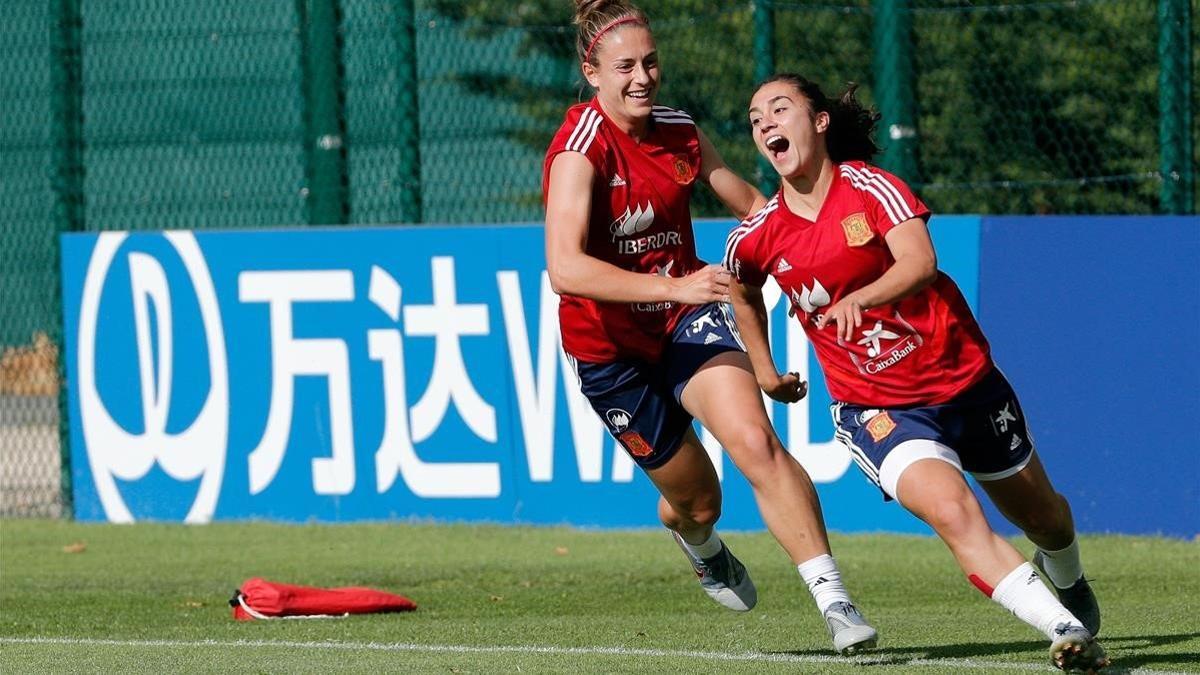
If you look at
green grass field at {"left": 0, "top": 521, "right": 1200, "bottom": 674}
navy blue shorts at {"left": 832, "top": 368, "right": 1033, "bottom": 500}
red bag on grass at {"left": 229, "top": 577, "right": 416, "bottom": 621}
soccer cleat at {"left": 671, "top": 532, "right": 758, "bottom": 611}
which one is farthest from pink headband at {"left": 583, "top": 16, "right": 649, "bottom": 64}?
red bag on grass at {"left": 229, "top": 577, "right": 416, "bottom": 621}

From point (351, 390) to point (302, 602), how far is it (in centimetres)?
340

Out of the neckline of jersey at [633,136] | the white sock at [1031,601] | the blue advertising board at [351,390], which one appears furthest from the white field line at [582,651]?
the blue advertising board at [351,390]

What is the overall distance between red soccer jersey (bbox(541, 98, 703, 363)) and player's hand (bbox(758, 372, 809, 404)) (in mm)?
641

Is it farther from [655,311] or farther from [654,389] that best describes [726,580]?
[655,311]

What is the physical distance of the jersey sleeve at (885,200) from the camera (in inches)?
236

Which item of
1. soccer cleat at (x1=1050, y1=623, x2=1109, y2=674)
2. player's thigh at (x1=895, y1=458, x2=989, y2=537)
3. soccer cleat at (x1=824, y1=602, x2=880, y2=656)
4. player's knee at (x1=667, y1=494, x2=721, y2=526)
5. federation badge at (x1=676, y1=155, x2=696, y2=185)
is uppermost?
federation badge at (x1=676, y1=155, x2=696, y2=185)

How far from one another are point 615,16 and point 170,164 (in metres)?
6.62

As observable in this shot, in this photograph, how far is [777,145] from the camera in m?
6.28

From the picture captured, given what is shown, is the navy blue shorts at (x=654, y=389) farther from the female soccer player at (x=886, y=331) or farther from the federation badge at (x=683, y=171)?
the female soccer player at (x=886, y=331)

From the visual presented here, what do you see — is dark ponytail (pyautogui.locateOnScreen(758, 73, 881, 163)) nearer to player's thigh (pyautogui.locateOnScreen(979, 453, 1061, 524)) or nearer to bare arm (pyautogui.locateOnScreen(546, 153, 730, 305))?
bare arm (pyautogui.locateOnScreen(546, 153, 730, 305))

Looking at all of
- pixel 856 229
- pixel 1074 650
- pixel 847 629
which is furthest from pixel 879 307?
pixel 1074 650

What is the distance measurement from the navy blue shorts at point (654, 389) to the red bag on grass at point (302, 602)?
176 cm

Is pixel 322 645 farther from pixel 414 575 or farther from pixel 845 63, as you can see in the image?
pixel 845 63

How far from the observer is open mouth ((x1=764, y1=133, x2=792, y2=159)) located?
625 cm
